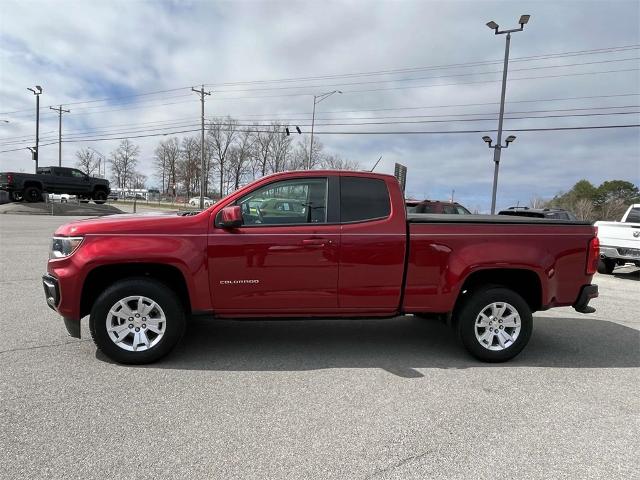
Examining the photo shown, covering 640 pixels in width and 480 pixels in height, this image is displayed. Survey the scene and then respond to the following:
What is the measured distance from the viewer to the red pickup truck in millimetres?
4242

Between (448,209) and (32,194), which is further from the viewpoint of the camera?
(32,194)

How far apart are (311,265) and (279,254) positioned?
329 millimetres

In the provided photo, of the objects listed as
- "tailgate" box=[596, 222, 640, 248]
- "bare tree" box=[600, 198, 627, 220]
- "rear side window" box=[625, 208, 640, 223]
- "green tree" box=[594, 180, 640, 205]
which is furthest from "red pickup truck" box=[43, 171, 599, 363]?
"green tree" box=[594, 180, 640, 205]

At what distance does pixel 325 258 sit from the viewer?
173 inches

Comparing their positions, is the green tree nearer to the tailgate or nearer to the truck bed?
the tailgate

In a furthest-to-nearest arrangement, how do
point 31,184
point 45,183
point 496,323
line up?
point 45,183 < point 31,184 < point 496,323

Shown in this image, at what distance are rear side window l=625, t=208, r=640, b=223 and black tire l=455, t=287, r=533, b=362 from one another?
10.1 metres

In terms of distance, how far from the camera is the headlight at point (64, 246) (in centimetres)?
422

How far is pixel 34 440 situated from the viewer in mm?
2953

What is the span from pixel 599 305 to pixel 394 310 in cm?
514

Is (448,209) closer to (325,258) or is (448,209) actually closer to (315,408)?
(325,258)

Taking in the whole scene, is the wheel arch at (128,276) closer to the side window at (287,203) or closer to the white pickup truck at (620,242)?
the side window at (287,203)

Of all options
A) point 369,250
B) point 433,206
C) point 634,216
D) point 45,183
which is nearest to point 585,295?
point 369,250

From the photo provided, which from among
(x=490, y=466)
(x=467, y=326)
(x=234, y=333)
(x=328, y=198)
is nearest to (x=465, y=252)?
(x=467, y=326)
